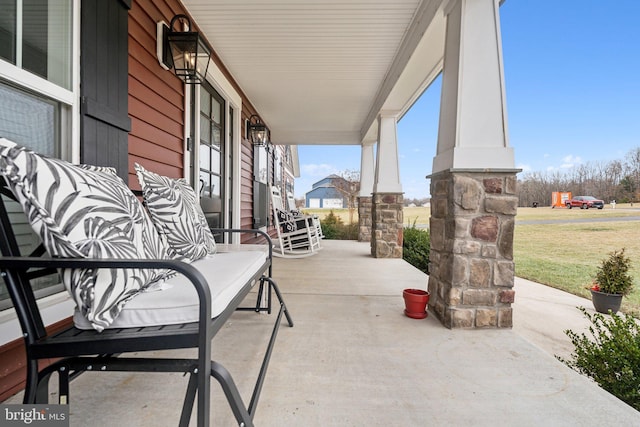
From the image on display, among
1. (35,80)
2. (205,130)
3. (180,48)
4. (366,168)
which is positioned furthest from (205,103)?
(366,168)

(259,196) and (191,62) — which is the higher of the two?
(191,62)

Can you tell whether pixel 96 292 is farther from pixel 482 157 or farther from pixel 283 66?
pixel 283 66

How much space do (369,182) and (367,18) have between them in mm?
4764

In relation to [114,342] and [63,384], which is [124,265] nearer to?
[114,342]

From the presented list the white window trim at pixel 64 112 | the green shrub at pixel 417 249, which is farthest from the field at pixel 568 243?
the white window trim at pixel 64 112

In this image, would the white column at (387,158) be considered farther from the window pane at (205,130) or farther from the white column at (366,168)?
the window pane at (205,130)

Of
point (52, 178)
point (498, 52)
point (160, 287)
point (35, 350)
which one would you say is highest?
point (498, 52)

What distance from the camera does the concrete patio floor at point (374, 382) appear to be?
1.17 metres

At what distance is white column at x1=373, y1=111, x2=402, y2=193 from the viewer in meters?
4.87

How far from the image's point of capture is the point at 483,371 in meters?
1.51

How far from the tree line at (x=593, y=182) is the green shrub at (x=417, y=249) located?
1608mm

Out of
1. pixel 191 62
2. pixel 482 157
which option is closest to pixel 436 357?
pixel 482 157

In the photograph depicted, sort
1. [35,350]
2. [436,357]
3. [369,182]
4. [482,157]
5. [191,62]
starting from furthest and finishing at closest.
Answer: [369,182] < [191,62] < [482,157] < [436,357] < [35,350]

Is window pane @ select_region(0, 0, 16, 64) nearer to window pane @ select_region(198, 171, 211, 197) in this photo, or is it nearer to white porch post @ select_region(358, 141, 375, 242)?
window pane @ select_region(198, 171, 211, 197)
